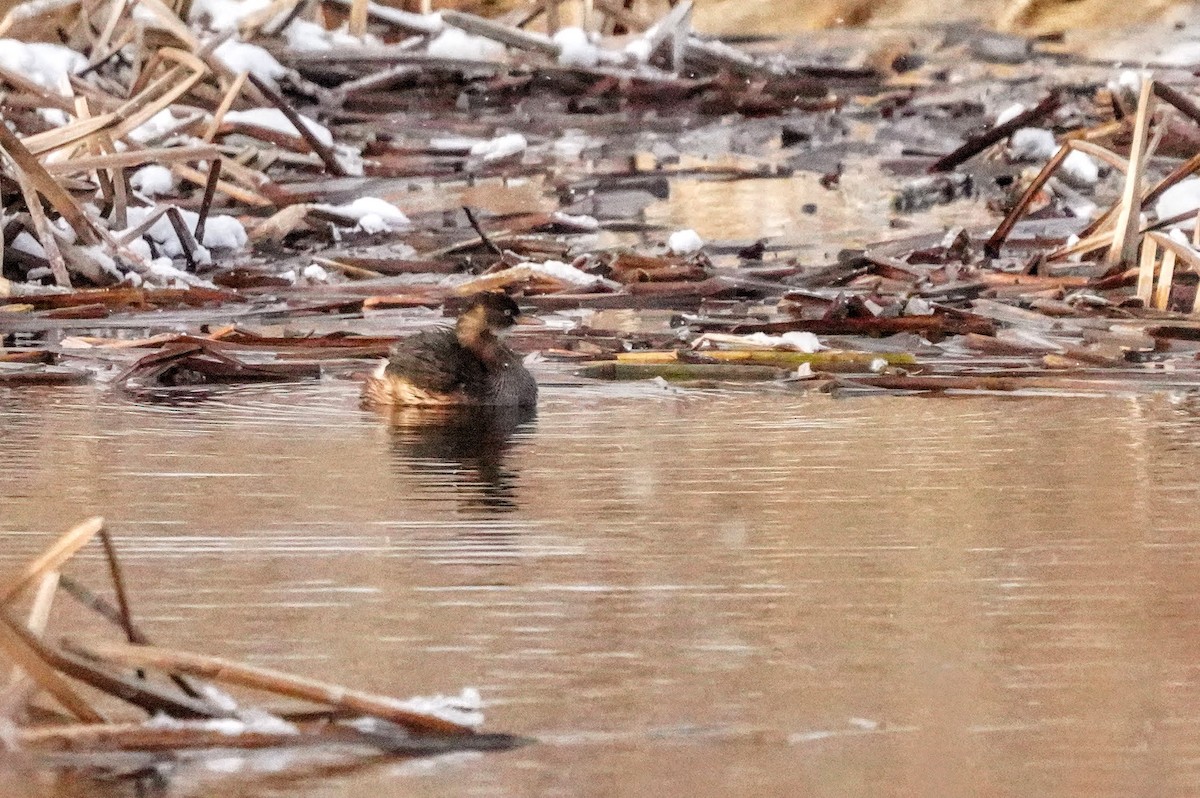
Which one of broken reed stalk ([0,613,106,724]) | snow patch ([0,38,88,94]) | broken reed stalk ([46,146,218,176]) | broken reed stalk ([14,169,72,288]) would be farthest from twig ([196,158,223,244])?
broken reed stalk ([0,613,106,724])

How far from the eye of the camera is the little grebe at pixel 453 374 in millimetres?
7043

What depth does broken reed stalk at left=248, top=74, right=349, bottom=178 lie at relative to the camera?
40.6 feet

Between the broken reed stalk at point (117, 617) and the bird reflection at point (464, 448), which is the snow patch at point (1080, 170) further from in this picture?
the broken reed stalk at point (117, 617)

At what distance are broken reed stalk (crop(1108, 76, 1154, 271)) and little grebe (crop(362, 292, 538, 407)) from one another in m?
2.47

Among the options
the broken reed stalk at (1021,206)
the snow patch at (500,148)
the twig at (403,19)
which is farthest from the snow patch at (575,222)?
the twig at (403,19)

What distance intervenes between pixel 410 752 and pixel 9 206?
20.8 ft

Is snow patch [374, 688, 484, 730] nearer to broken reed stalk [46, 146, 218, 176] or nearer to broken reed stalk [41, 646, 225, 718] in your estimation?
broken reed stalk [41, 646, 225, 718]

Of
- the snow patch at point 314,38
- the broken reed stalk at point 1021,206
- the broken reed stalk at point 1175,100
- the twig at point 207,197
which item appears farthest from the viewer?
the snow patch at point 314,38

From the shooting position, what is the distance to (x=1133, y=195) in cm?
888

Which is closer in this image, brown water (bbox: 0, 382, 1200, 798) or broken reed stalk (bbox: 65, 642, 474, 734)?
broken reed stalk (bbox: 65, 642, 474, 734)

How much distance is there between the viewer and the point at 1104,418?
649 centimetres

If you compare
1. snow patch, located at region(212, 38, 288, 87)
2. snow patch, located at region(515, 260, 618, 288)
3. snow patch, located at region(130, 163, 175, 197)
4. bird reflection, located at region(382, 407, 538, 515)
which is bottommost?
bird reflection, located at region(382, 407, 538, 515)

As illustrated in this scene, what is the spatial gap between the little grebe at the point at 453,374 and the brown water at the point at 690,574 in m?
0.20

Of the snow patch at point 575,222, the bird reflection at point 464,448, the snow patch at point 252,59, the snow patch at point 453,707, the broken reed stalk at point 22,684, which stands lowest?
the bird reflection at point 464,448
